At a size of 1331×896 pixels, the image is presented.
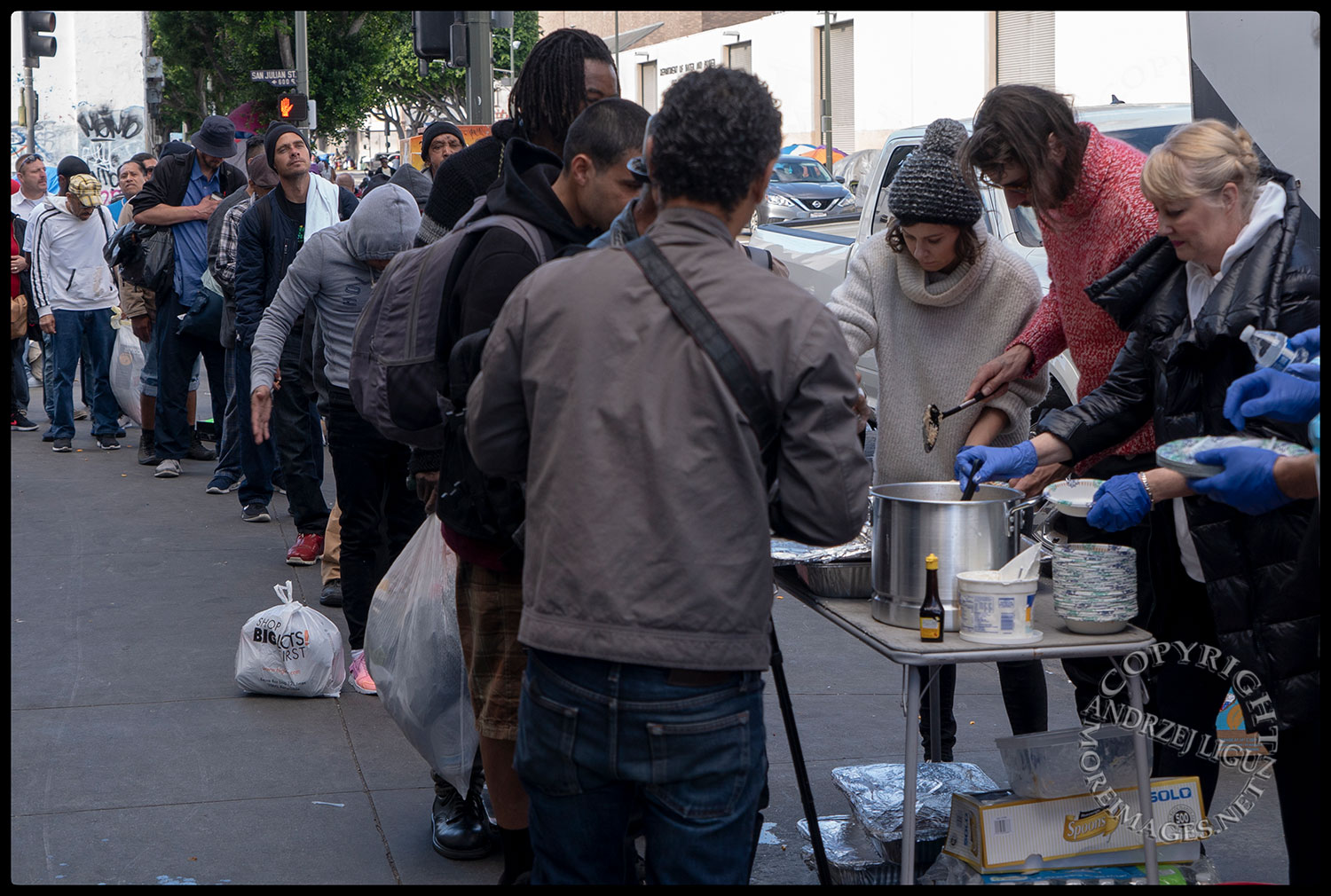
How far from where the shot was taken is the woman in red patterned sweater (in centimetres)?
335

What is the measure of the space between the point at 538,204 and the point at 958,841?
1.82 m

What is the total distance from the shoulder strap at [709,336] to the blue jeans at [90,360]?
901 cm

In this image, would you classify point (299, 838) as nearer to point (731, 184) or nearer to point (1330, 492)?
point (731, 184)

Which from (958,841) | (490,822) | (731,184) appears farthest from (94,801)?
(731,184)

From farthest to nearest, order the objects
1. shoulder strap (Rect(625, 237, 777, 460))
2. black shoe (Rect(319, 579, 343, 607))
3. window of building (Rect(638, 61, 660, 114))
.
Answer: window of building (Rect(638, 61, 660, 114)) < black shoe (Rect(319, 579, 343, 607)) < shoulder strap (Rect(625, 237, 777, 460))

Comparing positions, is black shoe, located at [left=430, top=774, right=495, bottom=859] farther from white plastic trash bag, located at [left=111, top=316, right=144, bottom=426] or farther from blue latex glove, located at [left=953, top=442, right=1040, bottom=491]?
white plastic trash bag, located at [left=111, top=316, right=144, bottom=426]

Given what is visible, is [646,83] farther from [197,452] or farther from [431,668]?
[431,668]

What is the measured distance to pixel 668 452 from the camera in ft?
7.29

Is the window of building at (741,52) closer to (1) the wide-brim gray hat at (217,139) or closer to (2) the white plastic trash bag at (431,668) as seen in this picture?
(1) the wide-brim gray hat at (217,139)

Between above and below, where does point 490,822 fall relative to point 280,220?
below

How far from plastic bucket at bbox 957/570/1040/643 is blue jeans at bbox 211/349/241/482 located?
623cm

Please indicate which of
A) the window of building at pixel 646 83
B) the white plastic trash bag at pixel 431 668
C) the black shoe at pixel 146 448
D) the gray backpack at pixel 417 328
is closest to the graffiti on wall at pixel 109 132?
the black shoe at pixel 146 448

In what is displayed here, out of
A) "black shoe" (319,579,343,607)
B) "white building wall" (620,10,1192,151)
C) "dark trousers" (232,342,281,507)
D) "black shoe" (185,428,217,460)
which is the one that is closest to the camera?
"black shoe" (319,579,343,607)

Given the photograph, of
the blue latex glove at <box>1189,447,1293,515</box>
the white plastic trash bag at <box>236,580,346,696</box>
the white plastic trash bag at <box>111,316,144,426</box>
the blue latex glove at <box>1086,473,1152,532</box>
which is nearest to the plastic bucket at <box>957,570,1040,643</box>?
the blue latex glove at <box>1086,473,1152,532</box>
